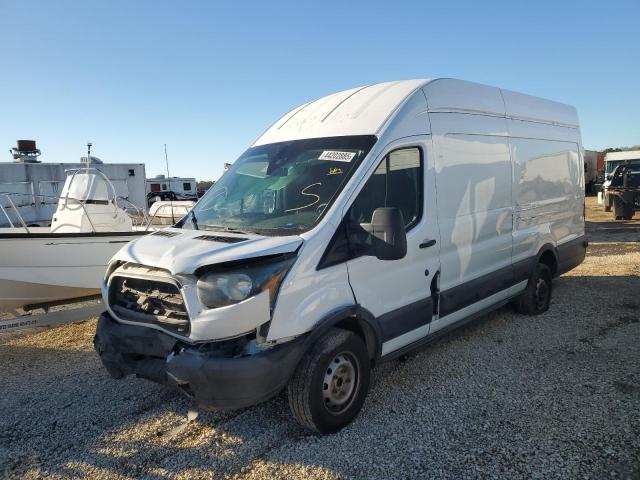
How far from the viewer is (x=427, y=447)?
327cm

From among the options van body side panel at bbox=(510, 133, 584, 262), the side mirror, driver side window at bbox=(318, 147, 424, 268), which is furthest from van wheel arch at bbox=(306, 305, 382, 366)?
van body side panel at bbox=(510, 133, 584, 262)

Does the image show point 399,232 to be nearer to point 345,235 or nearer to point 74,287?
point 345,235

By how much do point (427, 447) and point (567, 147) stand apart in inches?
201

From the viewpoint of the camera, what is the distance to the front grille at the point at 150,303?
316 cm

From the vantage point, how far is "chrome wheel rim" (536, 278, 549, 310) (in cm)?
618

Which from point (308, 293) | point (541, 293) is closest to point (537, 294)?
point (541, 293)

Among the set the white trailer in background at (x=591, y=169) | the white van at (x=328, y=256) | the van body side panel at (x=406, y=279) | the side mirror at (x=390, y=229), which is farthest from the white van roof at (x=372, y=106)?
the white trailer in background at (x=591, y=169)

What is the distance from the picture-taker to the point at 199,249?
320 centimetres

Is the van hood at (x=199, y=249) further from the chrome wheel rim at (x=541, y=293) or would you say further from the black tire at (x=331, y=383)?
the chrome wheel rim at (x=541, y=293)

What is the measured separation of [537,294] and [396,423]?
3.46 metres

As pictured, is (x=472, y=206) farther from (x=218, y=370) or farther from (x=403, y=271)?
(x=218, y=370)

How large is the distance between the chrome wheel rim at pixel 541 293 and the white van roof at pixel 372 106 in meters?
2.27

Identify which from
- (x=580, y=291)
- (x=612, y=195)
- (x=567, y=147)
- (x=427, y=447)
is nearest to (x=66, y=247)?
(x=427, y=447)

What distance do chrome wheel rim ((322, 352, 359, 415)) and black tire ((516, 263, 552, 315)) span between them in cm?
337
